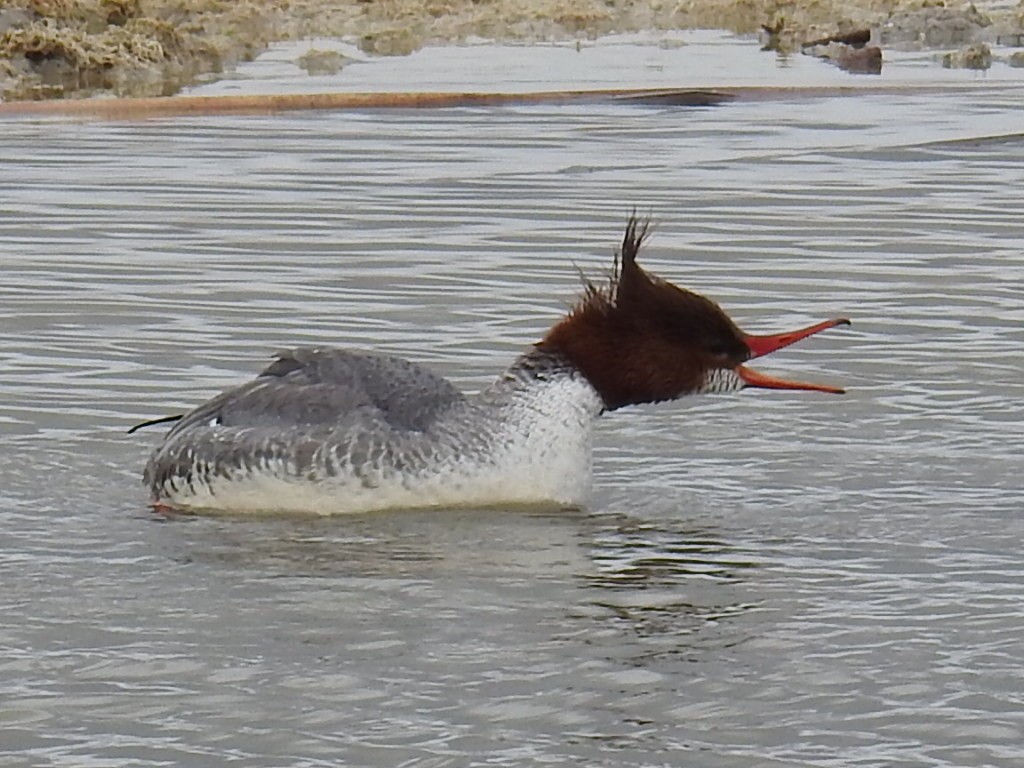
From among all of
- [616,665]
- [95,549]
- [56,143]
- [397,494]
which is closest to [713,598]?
[616,665]

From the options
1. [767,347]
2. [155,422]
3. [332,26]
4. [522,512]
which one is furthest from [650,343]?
[332,26]

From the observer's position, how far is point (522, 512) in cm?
659

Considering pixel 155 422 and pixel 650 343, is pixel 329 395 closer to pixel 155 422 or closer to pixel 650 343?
pixel 155 422

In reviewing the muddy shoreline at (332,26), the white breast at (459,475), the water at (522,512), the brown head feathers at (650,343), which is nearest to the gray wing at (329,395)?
the white breast at (459,475)

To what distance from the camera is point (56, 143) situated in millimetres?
13789

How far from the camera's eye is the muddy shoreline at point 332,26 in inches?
727

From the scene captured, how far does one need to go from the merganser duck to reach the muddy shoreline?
34.9 ft

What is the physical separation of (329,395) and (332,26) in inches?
679

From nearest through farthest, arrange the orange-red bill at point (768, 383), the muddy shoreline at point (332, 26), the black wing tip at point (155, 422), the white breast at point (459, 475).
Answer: the white breast at point (459, 475), the orange-red bill at point (768, 383), the black wing tip at point (155, 422), the muddy shoreline at point (332, 26)

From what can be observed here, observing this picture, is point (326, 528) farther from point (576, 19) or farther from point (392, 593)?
point (576, 19)

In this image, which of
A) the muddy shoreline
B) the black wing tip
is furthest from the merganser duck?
the muddy shoreline

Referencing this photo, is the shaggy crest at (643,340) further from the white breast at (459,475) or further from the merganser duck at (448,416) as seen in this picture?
the white breast at (459,475)

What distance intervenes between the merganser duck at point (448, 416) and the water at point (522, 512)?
0.32ft

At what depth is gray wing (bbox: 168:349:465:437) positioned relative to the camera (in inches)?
259
